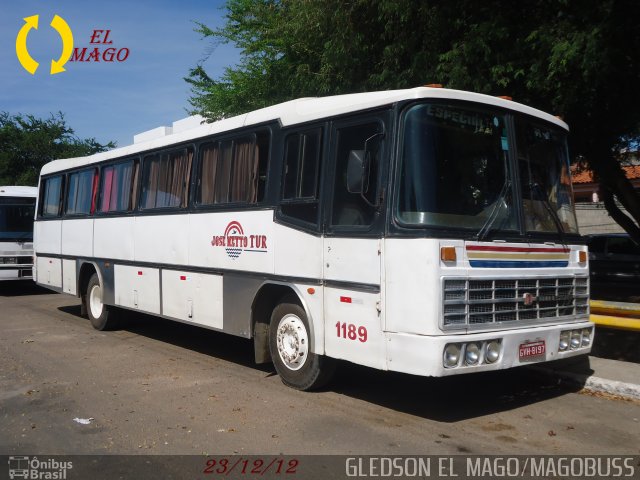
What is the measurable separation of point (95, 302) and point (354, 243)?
7.25 meters

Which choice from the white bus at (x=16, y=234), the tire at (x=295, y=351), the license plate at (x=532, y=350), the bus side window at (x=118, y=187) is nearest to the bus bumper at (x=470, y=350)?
the license plate at (x=532, y=350)

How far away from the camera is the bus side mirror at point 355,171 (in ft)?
19.7

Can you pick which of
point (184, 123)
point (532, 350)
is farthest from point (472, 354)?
point (184, 123)

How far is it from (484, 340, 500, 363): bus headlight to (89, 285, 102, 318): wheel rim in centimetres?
786

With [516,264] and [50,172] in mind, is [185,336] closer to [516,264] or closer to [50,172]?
[50,172]

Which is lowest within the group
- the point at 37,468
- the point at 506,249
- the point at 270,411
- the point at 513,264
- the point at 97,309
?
the point at 37,468

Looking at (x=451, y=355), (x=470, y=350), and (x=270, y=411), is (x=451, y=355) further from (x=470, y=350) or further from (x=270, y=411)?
(x=270, y=411)

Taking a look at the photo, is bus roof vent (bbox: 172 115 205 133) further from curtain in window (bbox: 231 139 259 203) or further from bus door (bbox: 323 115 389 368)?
bus door (bbox: 323 115 389 368)

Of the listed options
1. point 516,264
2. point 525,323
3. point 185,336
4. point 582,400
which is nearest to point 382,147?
point 516,264

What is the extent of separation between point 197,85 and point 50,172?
5.19 meters

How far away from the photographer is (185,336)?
1096 centimetres

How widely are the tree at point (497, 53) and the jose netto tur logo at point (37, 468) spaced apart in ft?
24.2

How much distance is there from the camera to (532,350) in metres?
6.10

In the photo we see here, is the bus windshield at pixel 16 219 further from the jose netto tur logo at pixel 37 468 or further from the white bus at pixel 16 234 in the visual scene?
the jose netto tur logo at pixel 37 468
